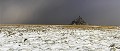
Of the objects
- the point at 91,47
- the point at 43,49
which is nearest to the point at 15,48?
the point at 43,49

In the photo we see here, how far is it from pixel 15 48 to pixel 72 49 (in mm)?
3836

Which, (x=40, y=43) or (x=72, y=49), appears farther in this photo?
(x=40, y=43)

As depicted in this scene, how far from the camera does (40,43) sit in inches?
786

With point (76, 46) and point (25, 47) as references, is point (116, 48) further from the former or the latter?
point (25, 47)

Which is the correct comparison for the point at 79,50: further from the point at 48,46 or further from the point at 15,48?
the point at 15,48

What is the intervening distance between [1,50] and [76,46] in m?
5.18

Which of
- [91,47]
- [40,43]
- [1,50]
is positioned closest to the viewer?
[1,50]

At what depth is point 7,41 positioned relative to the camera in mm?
20906

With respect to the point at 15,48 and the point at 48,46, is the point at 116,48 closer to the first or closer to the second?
the point at 48,46

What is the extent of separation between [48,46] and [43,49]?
1.18m

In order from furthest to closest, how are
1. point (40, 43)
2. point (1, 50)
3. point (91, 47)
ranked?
point (40, 43), point (91, 47), point (1, 50)

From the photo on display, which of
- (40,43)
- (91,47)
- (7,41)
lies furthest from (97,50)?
(7,41)

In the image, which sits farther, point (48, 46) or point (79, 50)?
point (48, 46)

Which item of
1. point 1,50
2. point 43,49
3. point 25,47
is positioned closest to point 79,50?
point 43,49
